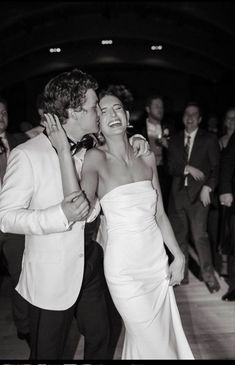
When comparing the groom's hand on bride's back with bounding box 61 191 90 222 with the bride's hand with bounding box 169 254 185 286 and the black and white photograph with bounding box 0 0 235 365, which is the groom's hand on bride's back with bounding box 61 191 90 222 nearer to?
the black and white photograph with bounding box 0 0 235 365

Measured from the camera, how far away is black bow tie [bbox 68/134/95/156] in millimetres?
1799

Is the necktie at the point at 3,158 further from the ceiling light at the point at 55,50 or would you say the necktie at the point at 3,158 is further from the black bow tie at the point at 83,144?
the ceiling light at the point at 55,50

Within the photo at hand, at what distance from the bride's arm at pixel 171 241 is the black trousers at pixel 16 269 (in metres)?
1.23

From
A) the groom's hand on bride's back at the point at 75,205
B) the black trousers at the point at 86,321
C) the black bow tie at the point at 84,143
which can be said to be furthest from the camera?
the black bow tie at the point at 84,143

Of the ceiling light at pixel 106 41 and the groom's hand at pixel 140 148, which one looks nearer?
the groom's hand at pixel 140 148

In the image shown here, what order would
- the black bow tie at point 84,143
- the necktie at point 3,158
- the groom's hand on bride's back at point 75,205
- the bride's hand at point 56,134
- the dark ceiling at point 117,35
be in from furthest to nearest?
the dark ceiling at point 117,35
the necktie at point 3,158
the black bow tie at point 84,143
the bride's hand at point 56,134
the groom's hand on bride's back at point 75,205

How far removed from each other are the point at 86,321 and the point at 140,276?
0.30 m

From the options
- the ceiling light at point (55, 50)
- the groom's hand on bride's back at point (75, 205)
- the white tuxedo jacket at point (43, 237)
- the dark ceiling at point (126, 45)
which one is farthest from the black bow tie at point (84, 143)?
the ceiling light at point (55, 50)

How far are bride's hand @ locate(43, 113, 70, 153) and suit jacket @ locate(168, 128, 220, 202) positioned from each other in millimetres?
2535

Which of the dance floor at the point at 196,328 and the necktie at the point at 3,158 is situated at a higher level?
the necktie at the point at 3,158

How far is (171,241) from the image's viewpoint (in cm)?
193

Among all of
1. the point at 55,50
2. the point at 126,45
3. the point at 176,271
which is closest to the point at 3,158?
the point at 176,271

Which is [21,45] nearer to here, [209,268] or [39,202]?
[209,268]

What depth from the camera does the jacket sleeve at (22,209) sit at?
152 cm
